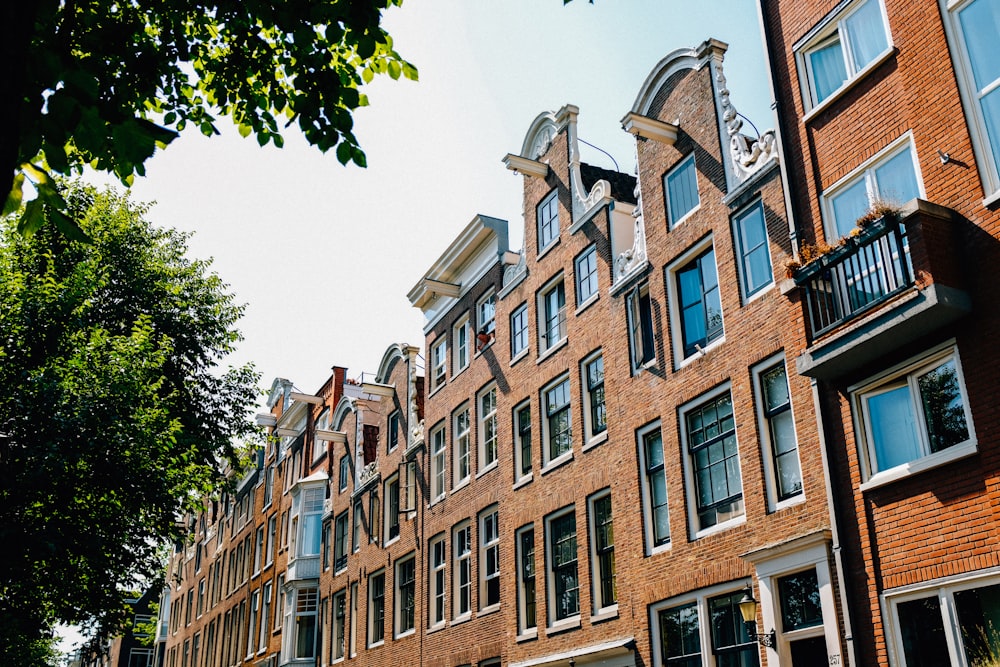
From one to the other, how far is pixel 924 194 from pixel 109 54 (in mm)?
10166

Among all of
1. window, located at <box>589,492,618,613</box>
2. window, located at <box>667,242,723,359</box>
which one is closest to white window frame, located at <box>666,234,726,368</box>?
window, located at <box>667,242,723,359</box>

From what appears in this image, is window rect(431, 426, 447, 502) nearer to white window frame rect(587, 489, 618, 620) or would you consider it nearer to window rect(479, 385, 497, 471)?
window rect(479, 385, 497, 471)

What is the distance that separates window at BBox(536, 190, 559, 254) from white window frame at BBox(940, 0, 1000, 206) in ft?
41.1

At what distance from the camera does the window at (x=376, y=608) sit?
1256 inches

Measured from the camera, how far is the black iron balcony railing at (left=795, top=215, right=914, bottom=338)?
12.5 meters

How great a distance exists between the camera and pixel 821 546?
13891 millimetres

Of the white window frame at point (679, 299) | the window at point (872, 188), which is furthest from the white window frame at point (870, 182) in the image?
the white window frame at point (679, 299)

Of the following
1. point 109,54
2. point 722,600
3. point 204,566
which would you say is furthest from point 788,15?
point 204,566

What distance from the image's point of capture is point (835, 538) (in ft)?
44.1

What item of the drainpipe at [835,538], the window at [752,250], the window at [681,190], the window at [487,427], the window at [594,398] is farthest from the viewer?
the window at [487,427]

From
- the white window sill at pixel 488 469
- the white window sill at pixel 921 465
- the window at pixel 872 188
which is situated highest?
the window at pixel 872 188

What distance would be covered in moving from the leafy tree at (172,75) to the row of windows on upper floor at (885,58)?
7.78 m

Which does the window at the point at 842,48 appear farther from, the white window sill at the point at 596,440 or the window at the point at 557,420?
the window at the point at 557,420

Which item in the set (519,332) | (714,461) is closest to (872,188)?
(714,461)
